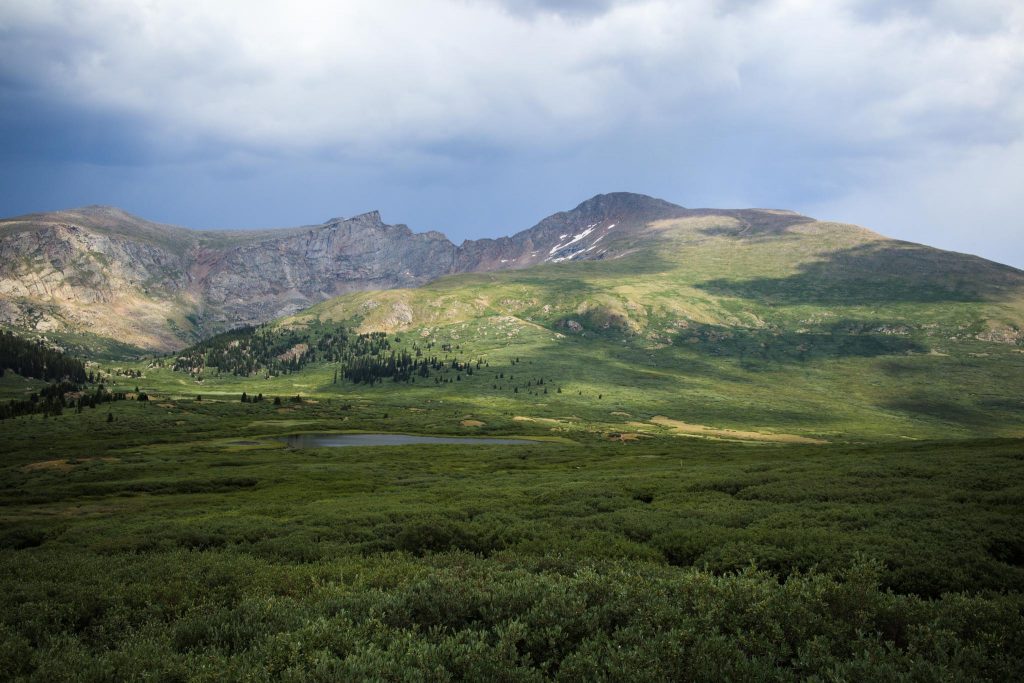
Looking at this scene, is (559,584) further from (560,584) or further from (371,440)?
(371,440)

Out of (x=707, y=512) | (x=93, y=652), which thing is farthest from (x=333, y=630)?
(x=707, y=512)

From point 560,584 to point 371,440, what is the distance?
14841cm

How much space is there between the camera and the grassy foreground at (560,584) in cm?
1119

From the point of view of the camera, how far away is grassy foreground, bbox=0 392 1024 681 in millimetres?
11188

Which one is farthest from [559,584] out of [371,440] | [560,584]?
[371,440]

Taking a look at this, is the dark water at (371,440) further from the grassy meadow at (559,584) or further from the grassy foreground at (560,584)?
the grassy foreground at (560,584)

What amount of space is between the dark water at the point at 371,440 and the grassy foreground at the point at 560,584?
304 ft

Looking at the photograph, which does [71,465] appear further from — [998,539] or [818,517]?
[998,539]

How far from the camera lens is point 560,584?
15.5 m

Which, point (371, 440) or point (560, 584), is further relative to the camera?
point (371, 440)

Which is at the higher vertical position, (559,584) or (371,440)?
(559,584)

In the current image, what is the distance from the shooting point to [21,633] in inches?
569

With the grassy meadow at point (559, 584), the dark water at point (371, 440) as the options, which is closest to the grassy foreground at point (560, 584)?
the grassy meadow at point (559, 584)

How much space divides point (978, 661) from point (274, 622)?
1653cm
